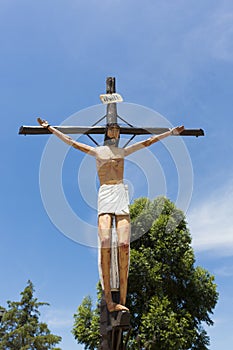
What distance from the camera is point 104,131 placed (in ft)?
24.8

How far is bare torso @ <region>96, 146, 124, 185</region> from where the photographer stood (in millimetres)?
6859

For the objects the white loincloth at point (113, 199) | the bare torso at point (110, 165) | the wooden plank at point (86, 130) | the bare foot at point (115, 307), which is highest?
the wooden plank at point (86, 130)

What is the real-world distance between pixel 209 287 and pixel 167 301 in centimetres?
223

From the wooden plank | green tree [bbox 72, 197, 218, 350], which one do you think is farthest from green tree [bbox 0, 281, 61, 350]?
the wooden plank

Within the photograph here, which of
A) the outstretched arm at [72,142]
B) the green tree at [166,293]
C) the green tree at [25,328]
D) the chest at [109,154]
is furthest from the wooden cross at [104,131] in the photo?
the green tree at [25,328]

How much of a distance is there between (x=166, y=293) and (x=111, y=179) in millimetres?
10836

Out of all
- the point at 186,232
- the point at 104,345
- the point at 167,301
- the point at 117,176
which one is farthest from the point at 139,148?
the point at 186,232

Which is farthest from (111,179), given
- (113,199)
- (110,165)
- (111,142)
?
(111,142)

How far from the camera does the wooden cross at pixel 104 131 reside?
6.02m

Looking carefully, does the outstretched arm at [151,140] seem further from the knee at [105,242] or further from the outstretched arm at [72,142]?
the knee at [105,242]

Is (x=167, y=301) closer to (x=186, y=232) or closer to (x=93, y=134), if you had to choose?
(x=186, y=232)

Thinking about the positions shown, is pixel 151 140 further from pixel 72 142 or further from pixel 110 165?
pixel 72 142

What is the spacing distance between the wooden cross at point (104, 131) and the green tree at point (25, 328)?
13867mm

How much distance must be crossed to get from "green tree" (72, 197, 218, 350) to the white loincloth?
885 cm
